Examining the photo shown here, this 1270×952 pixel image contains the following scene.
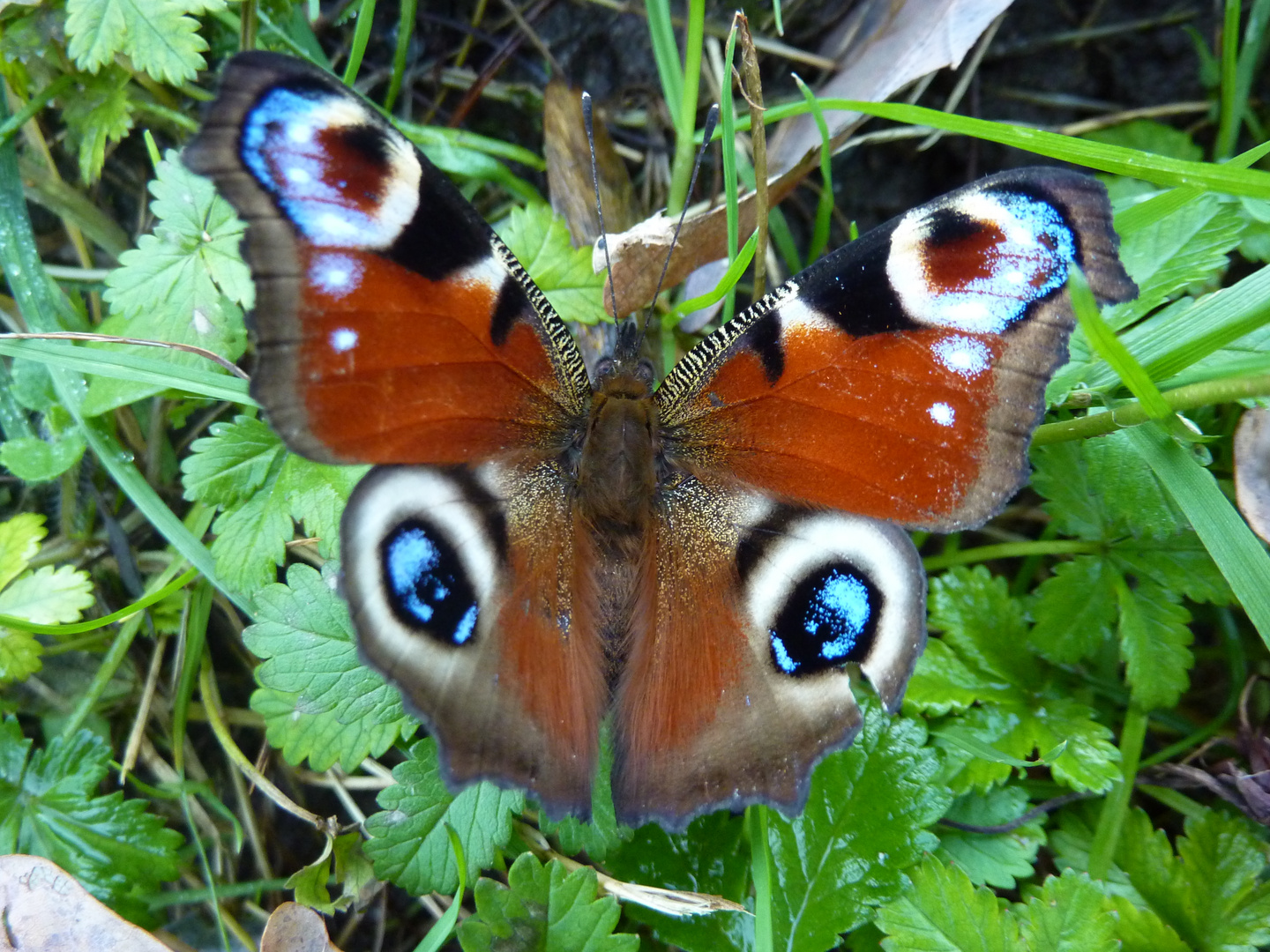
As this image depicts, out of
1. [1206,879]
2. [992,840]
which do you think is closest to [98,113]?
[992,840]

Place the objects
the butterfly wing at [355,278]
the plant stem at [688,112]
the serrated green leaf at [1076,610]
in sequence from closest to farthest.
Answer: the butterfly wing at [355,278] → the serrated green leaf at [1076,610] → the plant stem at [688,112]

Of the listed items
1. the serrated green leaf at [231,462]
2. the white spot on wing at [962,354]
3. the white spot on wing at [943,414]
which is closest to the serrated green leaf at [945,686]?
the white spot on wing at [943,414]

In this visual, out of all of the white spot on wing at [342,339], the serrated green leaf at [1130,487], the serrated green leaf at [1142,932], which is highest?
the white spot on wing at [342,339]

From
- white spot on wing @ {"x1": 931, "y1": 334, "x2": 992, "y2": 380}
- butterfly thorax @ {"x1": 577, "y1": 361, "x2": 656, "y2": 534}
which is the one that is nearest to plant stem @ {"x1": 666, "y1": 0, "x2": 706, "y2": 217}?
butterfly thorax @ {"x1": 577, "y1": 361, "x2": 656, "y2": 534}

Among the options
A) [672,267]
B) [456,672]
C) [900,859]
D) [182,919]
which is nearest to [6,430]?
[182,919]

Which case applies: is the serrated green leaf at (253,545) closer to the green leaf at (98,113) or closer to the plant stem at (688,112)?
the green leaf at (98,113)

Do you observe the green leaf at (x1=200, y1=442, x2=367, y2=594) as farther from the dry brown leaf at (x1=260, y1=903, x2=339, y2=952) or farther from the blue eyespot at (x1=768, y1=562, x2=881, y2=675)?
the blue eyespot at (x1=768, y1=562, x2=881, y2=675)

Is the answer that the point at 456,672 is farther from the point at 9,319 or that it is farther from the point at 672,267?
the point at 9,319
